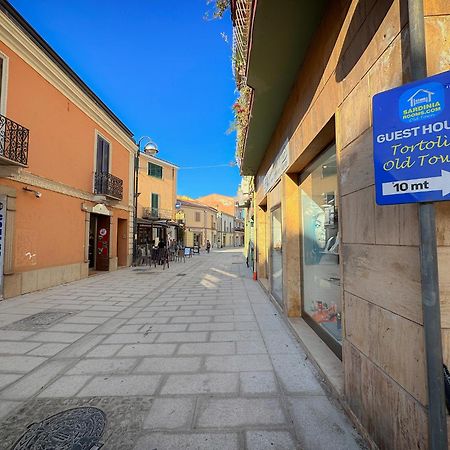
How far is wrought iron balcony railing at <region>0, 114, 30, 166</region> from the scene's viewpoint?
6.58 metres

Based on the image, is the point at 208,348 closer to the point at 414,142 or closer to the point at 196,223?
the point at 414,142

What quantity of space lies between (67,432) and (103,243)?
37.5ft

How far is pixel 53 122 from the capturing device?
28.3 feet

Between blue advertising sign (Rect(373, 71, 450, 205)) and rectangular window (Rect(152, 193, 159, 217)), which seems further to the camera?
rectangular window (Rect(152, 193, 159, 217))

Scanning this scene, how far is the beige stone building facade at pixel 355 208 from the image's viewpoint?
145cm

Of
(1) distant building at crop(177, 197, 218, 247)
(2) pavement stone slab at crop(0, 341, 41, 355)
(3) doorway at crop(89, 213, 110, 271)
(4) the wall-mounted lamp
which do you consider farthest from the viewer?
(1) distant building at crop(177, 197, 218, 247)

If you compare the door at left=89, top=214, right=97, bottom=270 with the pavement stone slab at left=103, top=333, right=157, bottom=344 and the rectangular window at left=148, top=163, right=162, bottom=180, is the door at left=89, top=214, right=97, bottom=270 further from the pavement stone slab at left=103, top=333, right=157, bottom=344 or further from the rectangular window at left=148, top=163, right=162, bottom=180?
the rectangular window at left=148, top=163, right=162, bottom=180

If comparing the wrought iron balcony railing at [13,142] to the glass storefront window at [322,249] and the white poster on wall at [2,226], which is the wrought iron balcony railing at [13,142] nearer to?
the white poster on wall at [2,226]

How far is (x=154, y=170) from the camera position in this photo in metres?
25.6

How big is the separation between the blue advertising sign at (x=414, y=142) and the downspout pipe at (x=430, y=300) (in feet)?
0.29

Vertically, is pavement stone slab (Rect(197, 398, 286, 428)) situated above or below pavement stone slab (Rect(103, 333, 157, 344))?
above

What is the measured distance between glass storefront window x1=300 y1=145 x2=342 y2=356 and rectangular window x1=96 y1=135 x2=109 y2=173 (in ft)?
32.3

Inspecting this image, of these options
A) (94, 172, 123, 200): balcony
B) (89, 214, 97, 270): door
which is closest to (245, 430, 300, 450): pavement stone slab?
(94, 172, 123, 200): balcony

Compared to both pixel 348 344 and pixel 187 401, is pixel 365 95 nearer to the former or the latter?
pixel 348 344
